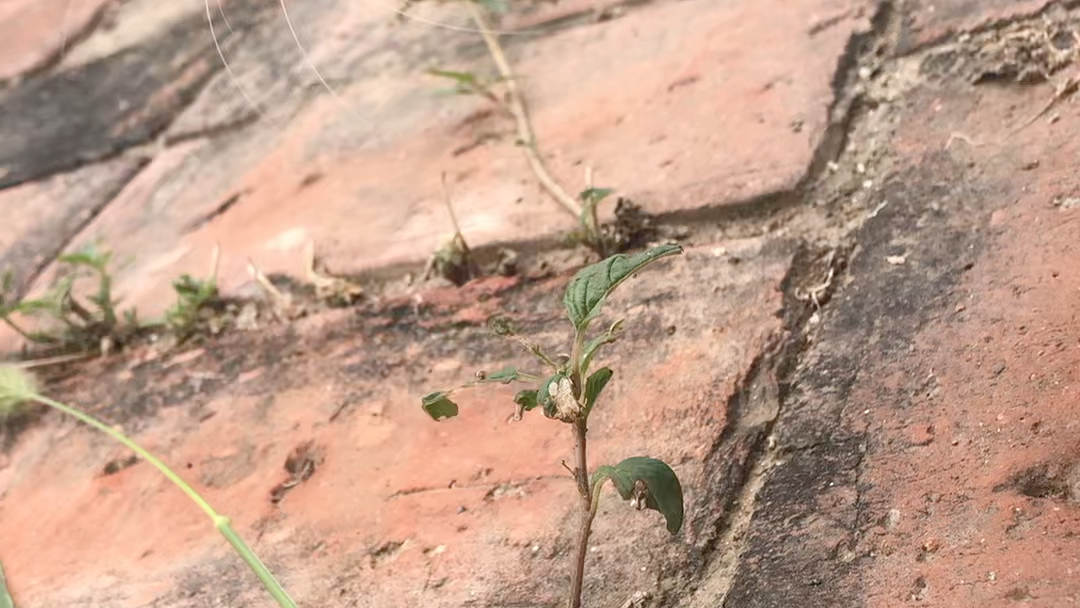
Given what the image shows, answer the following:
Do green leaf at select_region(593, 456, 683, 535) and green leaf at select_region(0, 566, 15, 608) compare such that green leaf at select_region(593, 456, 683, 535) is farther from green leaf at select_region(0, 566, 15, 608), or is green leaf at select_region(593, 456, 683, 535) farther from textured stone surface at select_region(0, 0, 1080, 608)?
green leaf at select_region(0, 566, 15, 608)

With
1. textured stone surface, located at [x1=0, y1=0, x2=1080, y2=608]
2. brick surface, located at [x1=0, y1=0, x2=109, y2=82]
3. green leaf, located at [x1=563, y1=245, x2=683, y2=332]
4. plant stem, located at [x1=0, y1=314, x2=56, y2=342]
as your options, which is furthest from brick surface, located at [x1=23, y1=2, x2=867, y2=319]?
brick surface, located at [x1=0, y1=0, x2=109, y2=82]

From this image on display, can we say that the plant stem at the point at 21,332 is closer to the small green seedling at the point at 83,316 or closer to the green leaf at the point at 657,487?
the small green seedling at the point at 83,316

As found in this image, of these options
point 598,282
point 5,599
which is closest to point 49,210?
point 5,599

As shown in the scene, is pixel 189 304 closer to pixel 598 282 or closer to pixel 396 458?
pixel 396 458

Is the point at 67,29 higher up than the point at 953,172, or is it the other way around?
the point at 67,29

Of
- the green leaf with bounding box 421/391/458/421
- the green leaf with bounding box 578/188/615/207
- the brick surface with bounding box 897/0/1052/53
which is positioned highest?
the green leaf with bounding box 421/391/458/421

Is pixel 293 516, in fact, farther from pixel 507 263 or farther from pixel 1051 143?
pixel 1051 143

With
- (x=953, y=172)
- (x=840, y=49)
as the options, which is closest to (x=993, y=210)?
(x=953, y=172)
